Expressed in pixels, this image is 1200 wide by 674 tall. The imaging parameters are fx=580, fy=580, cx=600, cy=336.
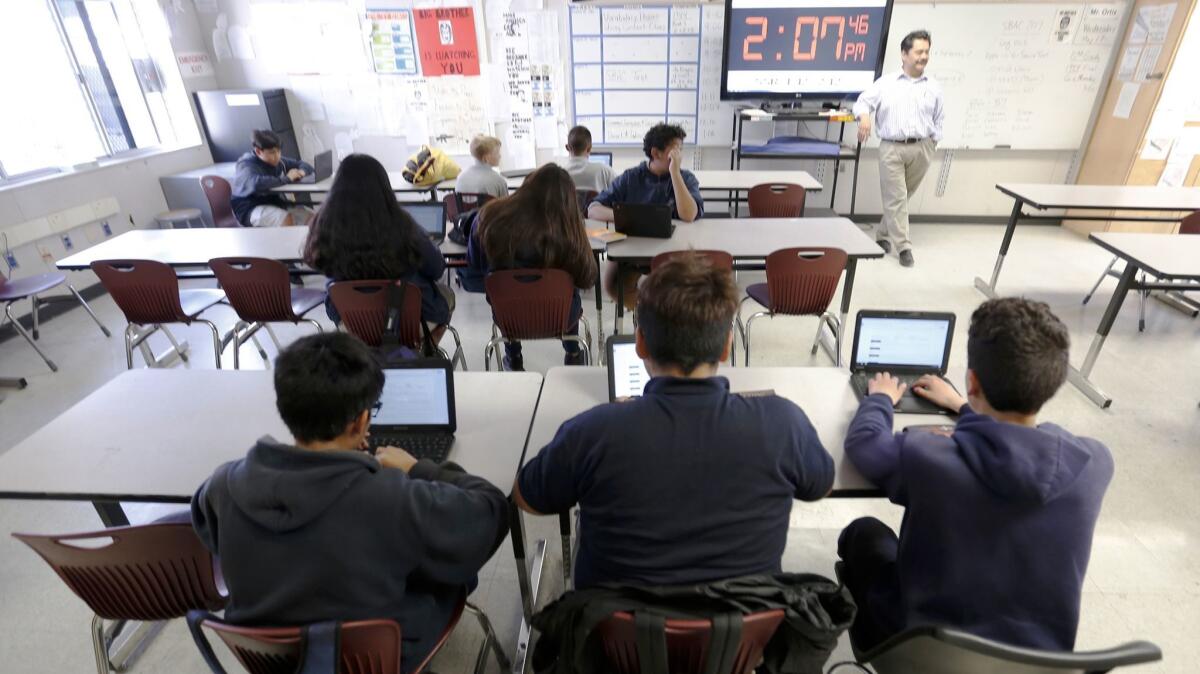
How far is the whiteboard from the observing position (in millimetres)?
5074

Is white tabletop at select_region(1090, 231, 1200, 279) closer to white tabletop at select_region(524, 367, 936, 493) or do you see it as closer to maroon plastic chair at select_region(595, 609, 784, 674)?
white tabletop at select_region(524, 367, 936, 493)

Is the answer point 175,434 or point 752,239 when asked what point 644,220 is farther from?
point 175,434

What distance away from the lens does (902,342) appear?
172 cm

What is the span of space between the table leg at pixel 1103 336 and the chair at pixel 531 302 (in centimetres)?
255

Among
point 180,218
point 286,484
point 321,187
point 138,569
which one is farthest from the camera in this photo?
point 180,218

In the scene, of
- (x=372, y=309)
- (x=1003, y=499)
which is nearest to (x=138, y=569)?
(x=372, y=309)

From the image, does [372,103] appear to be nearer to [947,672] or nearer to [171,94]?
[171,94]

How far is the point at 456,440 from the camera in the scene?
1.57 m

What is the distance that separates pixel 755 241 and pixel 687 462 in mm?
2336

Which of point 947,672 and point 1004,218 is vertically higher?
point 947,672

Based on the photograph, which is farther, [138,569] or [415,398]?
[415,398]

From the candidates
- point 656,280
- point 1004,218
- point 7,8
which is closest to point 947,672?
point 656,280

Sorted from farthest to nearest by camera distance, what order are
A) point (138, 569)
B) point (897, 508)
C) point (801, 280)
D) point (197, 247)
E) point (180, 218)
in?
point (180, 218), point (197, 247), point (801, 280), point (897, 508), point (138, 569)

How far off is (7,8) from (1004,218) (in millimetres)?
8543
